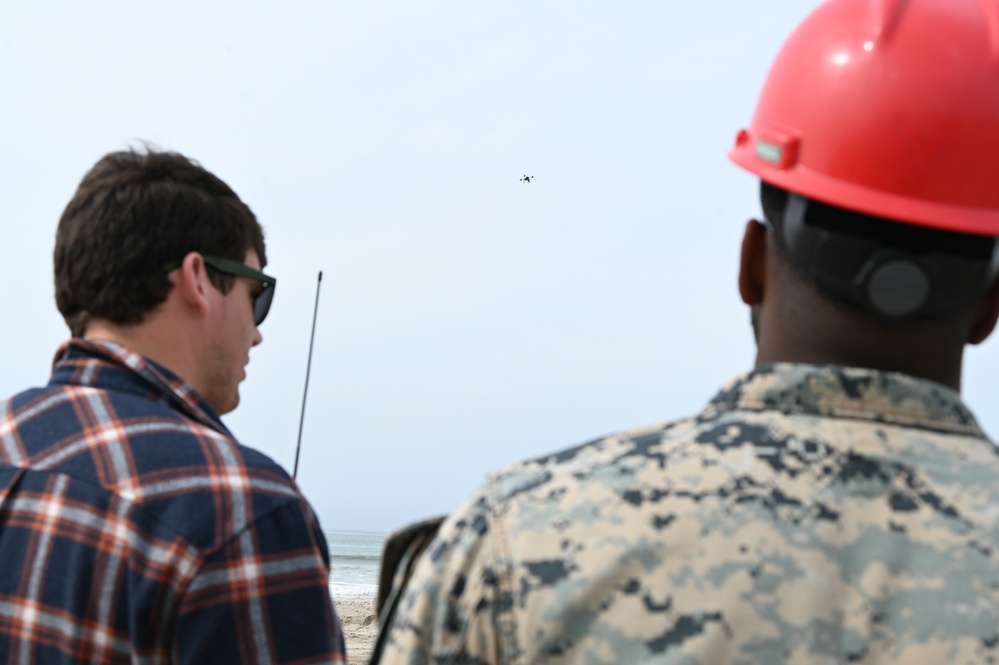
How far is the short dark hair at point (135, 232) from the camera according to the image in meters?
3.09

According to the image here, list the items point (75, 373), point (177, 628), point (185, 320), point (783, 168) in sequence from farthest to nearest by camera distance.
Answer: point (185, 320), point (75, 373), point (177, 628), point (783, 168)

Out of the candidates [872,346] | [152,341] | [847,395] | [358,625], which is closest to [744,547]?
[847,395]

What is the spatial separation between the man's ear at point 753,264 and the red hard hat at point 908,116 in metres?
0.10

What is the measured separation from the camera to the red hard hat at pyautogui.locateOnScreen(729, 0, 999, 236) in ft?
6.43

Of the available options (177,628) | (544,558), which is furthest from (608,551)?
(177,628)

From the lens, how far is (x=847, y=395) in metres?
1.80

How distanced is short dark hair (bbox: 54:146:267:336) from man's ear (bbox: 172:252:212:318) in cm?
3

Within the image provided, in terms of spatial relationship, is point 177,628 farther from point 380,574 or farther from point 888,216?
point 888,216

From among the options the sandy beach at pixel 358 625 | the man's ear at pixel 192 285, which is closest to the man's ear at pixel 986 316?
the man's ear at pixel 192 285

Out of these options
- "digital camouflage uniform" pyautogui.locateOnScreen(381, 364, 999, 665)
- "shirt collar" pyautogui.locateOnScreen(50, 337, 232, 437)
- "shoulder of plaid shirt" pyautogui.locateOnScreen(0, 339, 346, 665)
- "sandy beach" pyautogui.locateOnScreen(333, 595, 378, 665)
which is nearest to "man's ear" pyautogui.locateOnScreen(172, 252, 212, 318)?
"shirt collar" pyautogui.locateOnScreen(50, 337, 232, 437)

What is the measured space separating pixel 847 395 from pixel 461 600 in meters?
0.63

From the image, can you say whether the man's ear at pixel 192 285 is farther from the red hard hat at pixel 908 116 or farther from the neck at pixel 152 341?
the red hard hat at pixel 908 116

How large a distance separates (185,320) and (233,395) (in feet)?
0.86

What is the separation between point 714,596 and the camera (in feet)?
5.43
